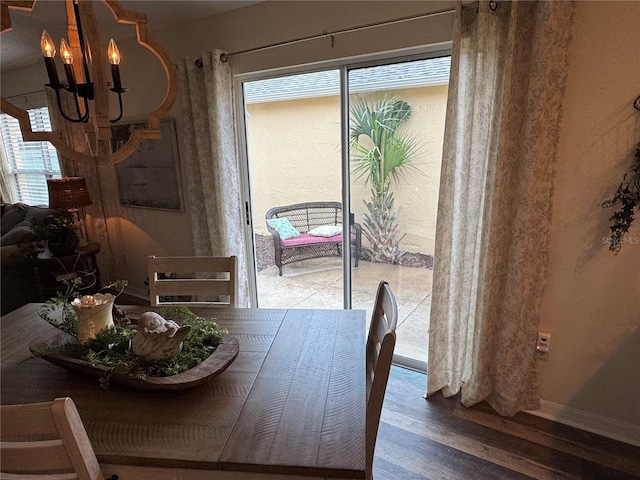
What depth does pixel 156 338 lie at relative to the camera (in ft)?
3.64

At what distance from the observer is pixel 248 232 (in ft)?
9.93

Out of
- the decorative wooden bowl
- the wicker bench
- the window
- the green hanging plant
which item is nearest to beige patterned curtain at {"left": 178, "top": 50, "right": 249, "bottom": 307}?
the wicker bench

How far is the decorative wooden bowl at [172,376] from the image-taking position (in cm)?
107

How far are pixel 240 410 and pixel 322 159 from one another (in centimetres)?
196

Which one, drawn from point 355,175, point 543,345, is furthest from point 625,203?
point 355,175

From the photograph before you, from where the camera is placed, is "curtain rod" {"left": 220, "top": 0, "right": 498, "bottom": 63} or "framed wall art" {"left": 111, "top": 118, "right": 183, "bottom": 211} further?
"framed wall art" {"left": 111, "top": 118, "right": 183, "bottom": 211}

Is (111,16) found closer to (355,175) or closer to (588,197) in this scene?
(355,175)

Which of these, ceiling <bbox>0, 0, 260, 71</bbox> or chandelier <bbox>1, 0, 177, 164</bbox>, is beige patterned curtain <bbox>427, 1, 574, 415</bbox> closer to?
chandelier <bbox>1, 0, 177, 164</bbox>

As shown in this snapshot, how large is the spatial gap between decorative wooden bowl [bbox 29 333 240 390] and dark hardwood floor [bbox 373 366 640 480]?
102 centimetres

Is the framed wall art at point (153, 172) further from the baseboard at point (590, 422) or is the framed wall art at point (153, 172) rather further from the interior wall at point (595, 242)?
the baseboard at point (590, 422)

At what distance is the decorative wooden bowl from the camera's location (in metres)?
1.07

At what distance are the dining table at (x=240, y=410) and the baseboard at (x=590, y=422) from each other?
52.8 inches

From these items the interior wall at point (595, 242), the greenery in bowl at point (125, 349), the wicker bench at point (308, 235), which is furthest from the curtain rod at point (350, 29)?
the greenery in bowl at point (125, 349)

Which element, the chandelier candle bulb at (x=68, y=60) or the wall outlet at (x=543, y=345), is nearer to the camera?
the chandelier candle bulb at (x=68, y=60)
